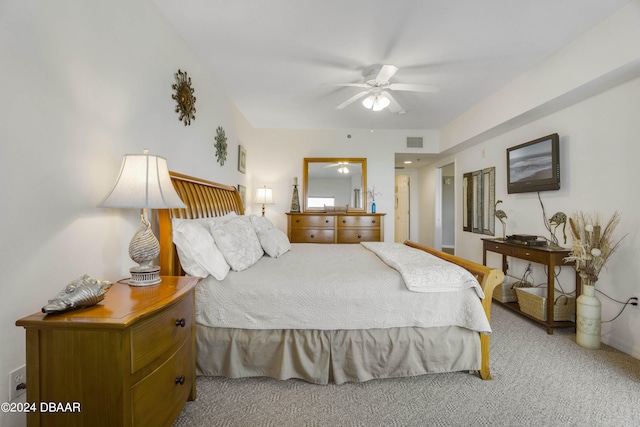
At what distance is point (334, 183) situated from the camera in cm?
494

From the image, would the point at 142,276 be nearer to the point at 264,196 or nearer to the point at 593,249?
the point at 264,196

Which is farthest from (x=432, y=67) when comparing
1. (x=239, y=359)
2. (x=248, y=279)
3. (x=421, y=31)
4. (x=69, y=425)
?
(x=69, y=425)

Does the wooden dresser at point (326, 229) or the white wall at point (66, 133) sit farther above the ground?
the white wall at point (66, 133)

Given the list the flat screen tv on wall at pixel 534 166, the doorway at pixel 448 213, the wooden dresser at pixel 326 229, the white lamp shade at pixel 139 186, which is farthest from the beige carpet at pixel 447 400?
the doorway at pixel 448 213

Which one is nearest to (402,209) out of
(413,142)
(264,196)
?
(413,142)

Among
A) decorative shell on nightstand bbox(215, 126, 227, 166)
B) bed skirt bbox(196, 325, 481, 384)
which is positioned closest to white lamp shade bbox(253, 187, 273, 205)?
decorative shell on nightstand bbox(215, 126, 227, 166)

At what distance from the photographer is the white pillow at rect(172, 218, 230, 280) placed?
167cm

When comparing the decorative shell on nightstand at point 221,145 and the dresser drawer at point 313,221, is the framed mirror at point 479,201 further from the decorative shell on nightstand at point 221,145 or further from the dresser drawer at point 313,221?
the decorative shell on nightstand at point 221,145

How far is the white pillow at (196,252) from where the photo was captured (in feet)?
5.49

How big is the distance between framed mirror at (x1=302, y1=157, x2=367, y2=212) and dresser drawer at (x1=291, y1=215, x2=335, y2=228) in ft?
1.24

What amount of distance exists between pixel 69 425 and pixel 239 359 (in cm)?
90

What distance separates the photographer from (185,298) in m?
1.39

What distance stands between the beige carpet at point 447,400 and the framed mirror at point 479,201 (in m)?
2.38

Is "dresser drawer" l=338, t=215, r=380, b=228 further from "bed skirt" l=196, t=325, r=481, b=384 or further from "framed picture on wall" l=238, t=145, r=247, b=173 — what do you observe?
"bed skirt" l=196, t=325, r=481, b=384
